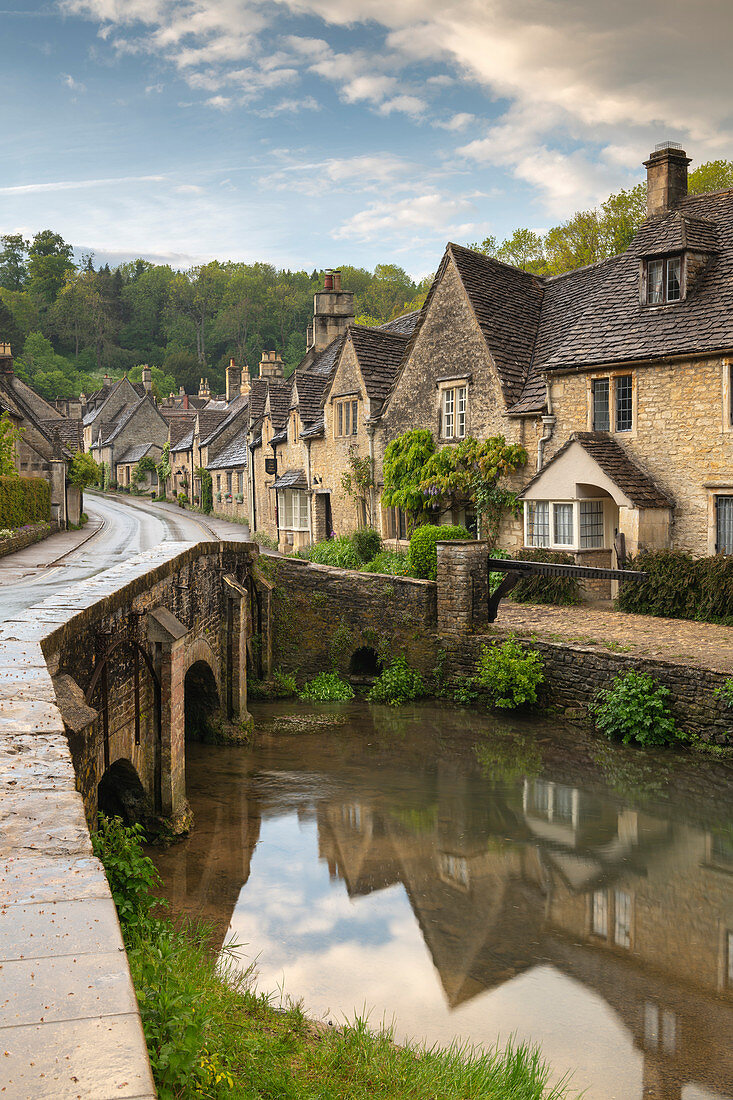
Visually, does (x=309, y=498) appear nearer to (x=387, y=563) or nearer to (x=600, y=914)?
(x=387, y=563)

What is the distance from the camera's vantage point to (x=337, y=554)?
28109 millimetres

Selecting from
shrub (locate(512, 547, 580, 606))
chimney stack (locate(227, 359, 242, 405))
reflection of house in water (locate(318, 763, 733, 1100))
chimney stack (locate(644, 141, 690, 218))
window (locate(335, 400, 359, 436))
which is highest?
chimney stack (locate(227, 359, 242, 405))

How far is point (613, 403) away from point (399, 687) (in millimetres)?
9061

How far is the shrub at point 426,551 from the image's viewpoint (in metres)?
20.8

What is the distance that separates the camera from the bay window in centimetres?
2145

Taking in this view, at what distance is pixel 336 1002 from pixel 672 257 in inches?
753

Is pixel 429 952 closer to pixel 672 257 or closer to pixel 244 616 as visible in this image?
pixel 244 616

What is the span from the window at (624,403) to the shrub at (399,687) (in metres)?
8.19

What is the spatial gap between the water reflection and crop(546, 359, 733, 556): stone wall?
21.9 feet

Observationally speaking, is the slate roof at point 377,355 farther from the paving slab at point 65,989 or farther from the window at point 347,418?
the paving slab at point 65,989

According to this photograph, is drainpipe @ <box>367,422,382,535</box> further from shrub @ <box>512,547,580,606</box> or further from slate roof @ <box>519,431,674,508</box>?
slate roof @ <box>519,431,674,508</box>

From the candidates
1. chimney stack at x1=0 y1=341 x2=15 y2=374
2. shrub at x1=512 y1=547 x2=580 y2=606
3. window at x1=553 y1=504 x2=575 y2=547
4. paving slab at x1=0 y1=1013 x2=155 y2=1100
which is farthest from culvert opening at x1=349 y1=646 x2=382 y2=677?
chimney stack at x1=0 y1=341 x2=15 y2=374

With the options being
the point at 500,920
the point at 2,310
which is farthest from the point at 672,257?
the point at 2,310

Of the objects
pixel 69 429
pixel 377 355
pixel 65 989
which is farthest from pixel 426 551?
pixel 69 429
